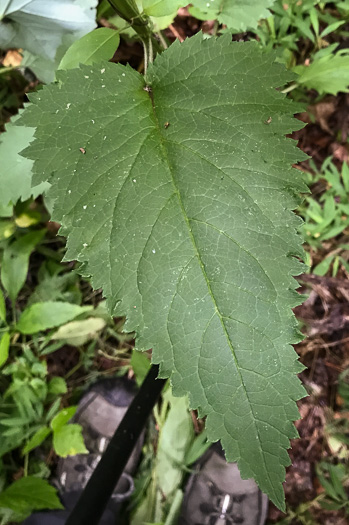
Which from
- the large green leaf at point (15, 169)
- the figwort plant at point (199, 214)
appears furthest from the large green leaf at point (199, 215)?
the large green leaf at point (15, 169)

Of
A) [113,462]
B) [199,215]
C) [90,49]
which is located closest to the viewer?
[199,215]

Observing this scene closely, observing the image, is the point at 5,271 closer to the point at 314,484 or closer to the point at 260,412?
the point at 260,412

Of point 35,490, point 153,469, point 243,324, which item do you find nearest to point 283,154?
point 243,324

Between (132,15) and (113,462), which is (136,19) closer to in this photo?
(132,15)

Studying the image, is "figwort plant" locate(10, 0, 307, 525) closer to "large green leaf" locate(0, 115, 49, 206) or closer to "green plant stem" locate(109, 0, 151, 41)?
"green plant stem" locate(109, 0, 151, 41)

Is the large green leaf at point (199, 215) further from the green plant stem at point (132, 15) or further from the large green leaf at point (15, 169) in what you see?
the large green leaf at point (15, 169)

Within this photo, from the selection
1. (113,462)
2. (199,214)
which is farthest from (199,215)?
(113,462)
